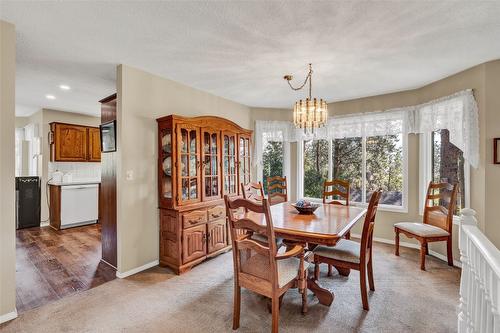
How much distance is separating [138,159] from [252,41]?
6.20 ft

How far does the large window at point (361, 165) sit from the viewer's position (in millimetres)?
4082

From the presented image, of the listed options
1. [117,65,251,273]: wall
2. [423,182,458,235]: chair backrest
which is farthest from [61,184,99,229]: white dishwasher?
[423,182,458,235]: chair backrest

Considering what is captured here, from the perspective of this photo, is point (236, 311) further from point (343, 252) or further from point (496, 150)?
point (496, 150)

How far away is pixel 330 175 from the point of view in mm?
4676

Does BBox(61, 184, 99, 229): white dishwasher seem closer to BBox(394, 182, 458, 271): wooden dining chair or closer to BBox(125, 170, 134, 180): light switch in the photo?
BBox(125, 170, 134, 180): light switch

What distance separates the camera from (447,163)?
3473 millimetres

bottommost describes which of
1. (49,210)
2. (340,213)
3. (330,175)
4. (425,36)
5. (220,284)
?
(220,284)

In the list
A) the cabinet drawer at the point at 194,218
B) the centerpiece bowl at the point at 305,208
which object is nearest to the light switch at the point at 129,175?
the cabinet drawer at the point at 194,218

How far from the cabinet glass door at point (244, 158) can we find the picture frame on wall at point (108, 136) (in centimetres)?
178

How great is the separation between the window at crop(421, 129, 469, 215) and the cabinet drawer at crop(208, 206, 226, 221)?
3054 millimetres

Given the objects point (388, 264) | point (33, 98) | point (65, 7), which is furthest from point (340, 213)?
point (33, 98)

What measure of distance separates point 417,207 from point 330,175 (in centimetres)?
144

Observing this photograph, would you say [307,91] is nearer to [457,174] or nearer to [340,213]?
[340,213]

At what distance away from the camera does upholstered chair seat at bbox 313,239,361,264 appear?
224 cm
